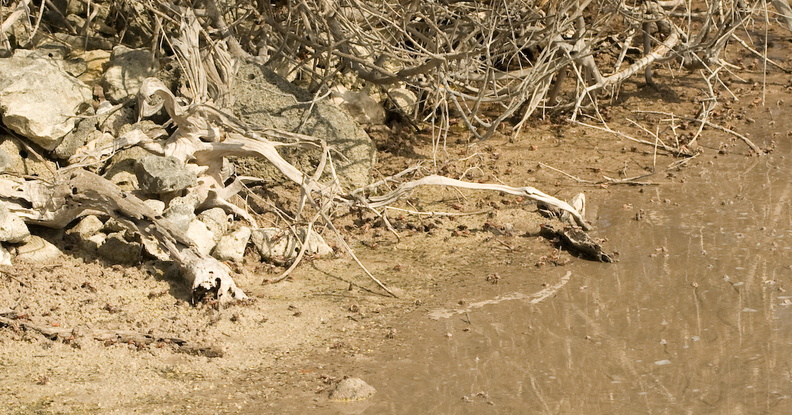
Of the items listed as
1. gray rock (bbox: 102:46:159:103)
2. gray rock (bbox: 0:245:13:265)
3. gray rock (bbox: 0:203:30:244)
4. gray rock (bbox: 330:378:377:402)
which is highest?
gray rock (bbox: 102:46:159:103)

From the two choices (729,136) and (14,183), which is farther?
(729,136)

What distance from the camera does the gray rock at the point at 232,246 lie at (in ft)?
18.4

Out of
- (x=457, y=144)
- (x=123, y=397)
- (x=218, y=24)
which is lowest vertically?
(x=457, y=144)

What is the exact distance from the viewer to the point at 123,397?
4.09 meters

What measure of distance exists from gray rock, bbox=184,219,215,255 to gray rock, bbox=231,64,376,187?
3.40 ft

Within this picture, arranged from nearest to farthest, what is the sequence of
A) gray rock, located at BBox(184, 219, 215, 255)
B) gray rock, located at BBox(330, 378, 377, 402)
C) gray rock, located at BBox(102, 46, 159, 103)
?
1. gray rock, located at BBox(330, 378, 377, 402)
2. gray rock, located at BBox(184, 219, 215, 255)
3. gray rock, located at BBox(102, 46, 159, 103)

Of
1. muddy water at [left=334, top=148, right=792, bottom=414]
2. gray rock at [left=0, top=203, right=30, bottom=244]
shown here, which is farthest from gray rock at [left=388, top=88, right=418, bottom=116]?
gray rock at [left=0, top=203, right=30, bottom=244]

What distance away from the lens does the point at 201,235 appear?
5.50 m

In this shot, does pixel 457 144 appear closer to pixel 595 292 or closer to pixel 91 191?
pixel 595 292

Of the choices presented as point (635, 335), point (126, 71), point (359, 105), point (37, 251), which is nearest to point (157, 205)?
point (37, 251)

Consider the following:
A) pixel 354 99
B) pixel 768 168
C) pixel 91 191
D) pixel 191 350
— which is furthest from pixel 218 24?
pixel 768 168

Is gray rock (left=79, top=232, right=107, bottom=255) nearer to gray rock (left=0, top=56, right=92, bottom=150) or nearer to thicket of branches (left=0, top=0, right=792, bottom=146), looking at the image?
gray rock (left=0, top=56, right=92, bottom=150)

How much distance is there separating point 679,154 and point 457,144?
168cm

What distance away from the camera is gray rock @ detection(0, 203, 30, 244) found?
5051 mm
